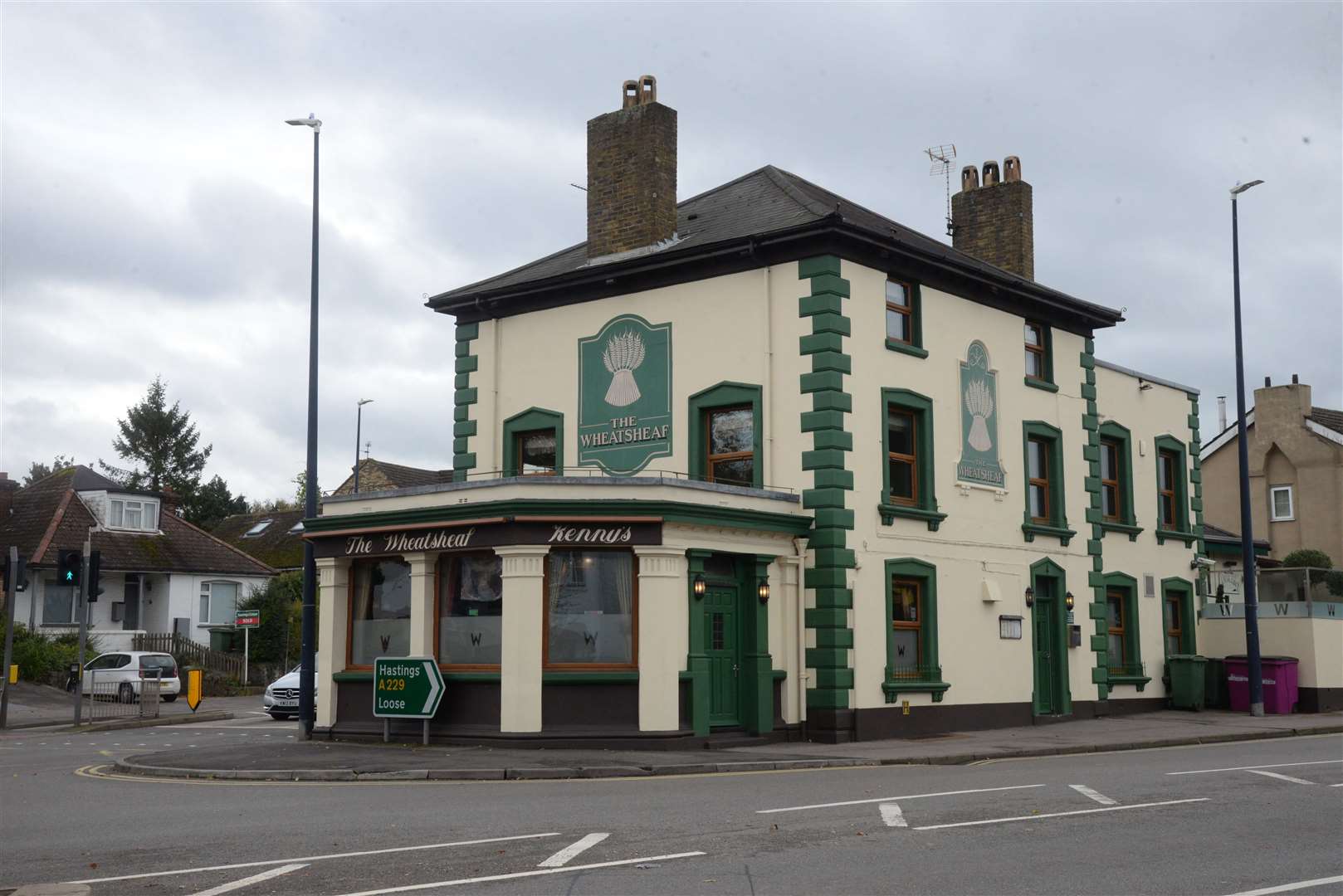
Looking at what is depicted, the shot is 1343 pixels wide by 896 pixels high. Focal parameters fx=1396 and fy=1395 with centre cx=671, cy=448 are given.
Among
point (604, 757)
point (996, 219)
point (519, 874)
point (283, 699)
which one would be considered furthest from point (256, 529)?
point (519, 874)

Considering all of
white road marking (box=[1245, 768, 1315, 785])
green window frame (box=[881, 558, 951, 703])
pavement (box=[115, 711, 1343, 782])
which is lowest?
pavement (box=[115, 711, 1343, 782])

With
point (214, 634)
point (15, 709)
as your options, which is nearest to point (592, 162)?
point (15, 709)

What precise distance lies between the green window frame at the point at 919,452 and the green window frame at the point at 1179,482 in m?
9.97

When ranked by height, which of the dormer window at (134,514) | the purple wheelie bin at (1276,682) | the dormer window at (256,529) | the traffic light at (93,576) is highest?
the dormer window at (256,529)

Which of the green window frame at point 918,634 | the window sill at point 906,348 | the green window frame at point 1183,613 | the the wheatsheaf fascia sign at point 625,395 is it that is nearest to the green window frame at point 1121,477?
the green window frame at point 1183,613

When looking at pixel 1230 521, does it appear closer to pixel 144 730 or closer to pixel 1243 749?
pixel 1243 749

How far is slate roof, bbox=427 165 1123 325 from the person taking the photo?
924 inches

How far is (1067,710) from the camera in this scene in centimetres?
2681

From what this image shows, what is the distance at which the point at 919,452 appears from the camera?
24141mm

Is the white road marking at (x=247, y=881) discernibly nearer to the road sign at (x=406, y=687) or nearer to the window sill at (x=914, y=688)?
the road sign at (x=406, y=687)

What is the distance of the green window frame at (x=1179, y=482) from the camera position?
31828 millimetres

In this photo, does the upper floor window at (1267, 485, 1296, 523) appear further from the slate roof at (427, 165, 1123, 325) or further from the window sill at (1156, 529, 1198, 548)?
the slate roof at (427, 165, 1123, 325)

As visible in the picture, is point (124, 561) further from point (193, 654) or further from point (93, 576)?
point (93, 576)

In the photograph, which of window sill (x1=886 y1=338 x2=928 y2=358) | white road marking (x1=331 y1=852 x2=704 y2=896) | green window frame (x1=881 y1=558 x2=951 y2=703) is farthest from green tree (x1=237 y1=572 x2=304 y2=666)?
white road marking (x1=331 y1=852 x2=704 y2=896)
